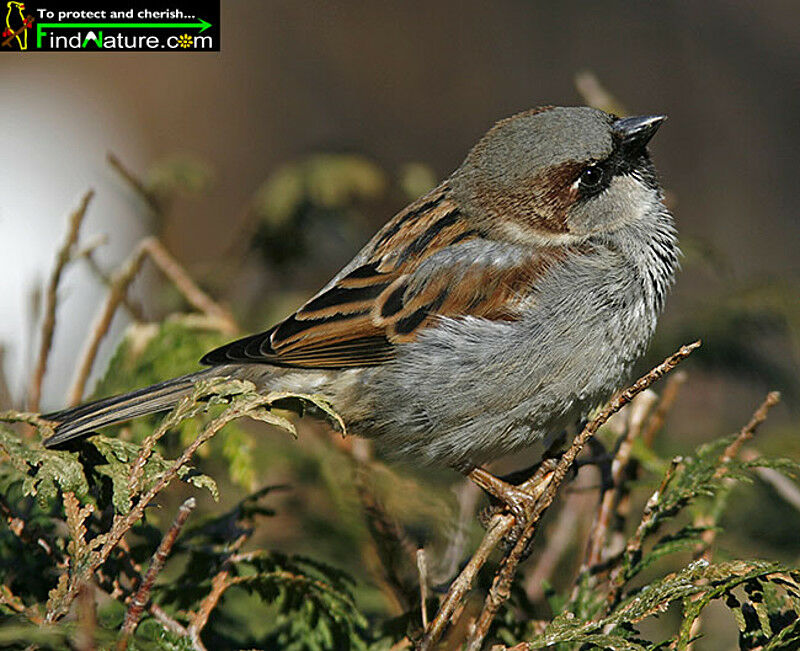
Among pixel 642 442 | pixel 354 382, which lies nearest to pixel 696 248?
pixel 642 442

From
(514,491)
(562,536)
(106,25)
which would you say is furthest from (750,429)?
(106,25)

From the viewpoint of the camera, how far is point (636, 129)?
2500 millimetres

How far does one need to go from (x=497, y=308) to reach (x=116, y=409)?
0.94m

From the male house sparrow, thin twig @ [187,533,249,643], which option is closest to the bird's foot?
the male house sparrow

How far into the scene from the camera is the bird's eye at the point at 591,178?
2.57 meters

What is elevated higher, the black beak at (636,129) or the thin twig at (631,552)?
the black beak at (636,129)

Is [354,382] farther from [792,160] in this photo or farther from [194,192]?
[792,160]

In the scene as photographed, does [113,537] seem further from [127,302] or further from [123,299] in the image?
[127,302]

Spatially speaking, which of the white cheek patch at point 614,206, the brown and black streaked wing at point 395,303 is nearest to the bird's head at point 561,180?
the white cheek patch at point 614,206

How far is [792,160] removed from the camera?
24.6 feet

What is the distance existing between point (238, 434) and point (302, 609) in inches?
17.0

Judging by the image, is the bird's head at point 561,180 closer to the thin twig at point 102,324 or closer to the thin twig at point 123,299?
the thin twig at point 123,299

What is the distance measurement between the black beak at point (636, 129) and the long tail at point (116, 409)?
3.95ft

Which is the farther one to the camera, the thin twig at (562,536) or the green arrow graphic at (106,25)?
the green arrow graphic at (106,25)
